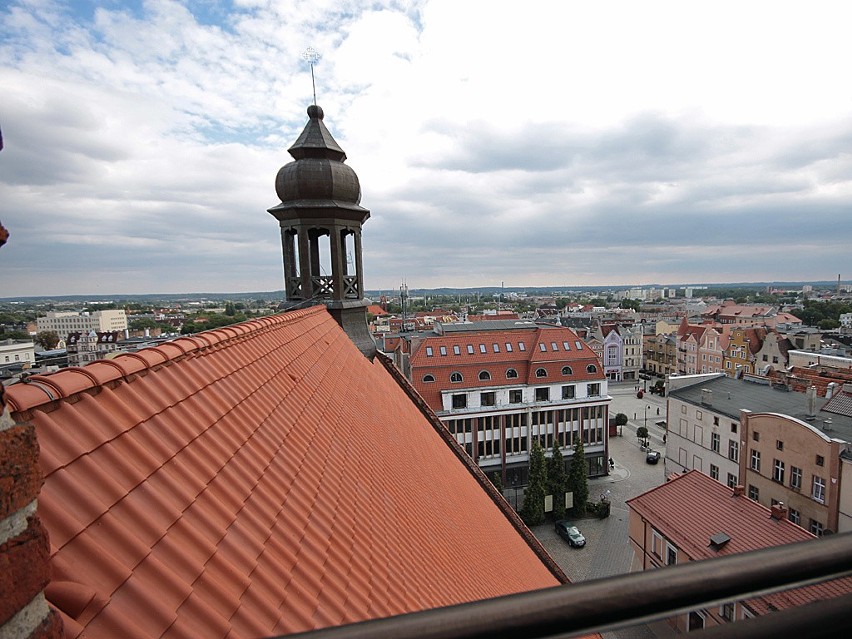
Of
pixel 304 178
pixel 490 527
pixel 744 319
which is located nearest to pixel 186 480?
pixel 490 527

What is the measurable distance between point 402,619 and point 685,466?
28370 millimetres

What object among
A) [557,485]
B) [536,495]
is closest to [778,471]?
[557,485]

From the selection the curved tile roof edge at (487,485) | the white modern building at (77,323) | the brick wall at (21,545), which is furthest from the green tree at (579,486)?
the white modern building at (77,323)

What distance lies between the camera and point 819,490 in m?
16.6

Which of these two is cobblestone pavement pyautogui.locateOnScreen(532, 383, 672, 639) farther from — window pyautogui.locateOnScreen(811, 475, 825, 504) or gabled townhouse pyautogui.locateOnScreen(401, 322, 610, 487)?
window pyautogui.locateOnScreen(811, 475, 825, 504)

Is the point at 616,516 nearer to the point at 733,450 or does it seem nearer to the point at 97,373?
the point at 733,450

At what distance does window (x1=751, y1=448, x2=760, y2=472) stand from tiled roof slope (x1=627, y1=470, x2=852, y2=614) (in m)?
5.50

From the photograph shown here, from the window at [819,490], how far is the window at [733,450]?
12.0 ft

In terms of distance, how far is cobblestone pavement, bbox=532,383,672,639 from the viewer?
18.9 m

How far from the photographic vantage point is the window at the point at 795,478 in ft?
56.9

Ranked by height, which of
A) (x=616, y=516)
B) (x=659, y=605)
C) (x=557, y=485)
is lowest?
(x=616, y=516)

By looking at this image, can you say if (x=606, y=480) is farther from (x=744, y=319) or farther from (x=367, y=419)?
(x=744, y=319)

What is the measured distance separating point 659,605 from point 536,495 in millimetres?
A: 23741

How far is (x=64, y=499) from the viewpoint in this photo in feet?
6.16
